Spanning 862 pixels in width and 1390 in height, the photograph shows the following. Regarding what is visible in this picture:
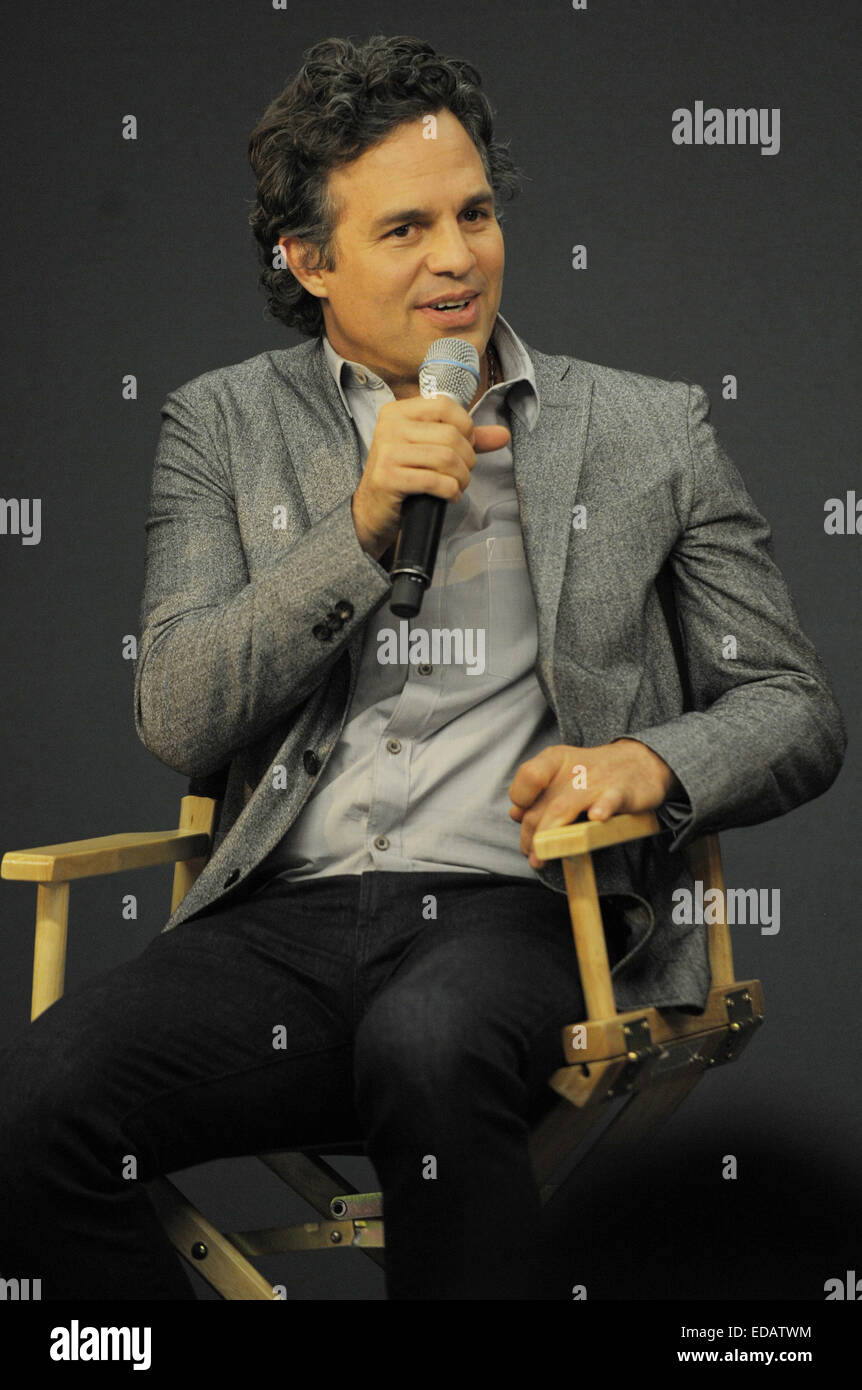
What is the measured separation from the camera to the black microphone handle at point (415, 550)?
5.37 ft

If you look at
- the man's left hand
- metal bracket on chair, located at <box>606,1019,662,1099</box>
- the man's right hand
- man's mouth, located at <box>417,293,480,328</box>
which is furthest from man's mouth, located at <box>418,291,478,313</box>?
metal bracket on chair, located at <box>606,1019,662,1099</box>

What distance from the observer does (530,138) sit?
3301mm

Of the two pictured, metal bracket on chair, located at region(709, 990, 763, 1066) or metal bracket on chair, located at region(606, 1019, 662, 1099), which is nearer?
metal bracket on chair, located at region(606, 1019, 662, 1099)

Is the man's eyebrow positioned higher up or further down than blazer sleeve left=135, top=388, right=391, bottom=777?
higher up

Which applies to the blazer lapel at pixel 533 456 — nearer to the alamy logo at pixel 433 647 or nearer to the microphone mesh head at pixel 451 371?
the alamy logo at pixel 433 647

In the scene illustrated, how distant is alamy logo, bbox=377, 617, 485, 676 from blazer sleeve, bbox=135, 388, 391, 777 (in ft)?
0.27

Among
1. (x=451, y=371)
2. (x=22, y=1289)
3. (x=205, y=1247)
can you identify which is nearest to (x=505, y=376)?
(x=451, y=371)

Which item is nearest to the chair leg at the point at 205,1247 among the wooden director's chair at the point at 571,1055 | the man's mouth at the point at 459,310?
the wooden director's chair at the point at 571,1055

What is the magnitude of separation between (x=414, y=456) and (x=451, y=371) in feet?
0.61

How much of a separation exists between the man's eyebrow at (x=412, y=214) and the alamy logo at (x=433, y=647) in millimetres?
455

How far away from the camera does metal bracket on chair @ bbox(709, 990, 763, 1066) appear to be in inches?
76.9

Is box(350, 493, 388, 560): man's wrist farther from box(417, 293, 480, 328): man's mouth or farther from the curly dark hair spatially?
Answer: the curly dark hair
